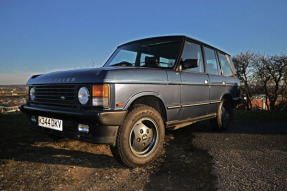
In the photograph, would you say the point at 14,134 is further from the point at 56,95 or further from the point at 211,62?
the point at 211,62

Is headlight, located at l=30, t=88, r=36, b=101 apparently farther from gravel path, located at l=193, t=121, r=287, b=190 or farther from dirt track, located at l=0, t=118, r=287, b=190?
gravel path, located at l=193, t=121, r=287, b=190

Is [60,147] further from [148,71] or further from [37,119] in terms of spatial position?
[148,71]

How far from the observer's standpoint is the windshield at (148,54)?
11.1 ft

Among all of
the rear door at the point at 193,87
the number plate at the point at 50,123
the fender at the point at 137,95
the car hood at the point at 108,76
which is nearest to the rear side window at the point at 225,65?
the rear door at the point at 193,87

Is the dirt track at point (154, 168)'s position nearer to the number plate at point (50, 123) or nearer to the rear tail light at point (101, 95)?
the number plate at point (50, 123)

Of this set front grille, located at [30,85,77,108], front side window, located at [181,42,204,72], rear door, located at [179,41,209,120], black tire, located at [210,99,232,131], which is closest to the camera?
front grille, located at [30,85,77,108]

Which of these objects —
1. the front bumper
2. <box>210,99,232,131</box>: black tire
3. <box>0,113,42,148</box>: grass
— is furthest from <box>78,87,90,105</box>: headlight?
<box>210,99,232,131</box>: black tire

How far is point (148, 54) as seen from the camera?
3666mm

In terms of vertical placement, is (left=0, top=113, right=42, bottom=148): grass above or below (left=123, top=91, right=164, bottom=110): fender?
below

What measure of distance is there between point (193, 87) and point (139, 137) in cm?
143

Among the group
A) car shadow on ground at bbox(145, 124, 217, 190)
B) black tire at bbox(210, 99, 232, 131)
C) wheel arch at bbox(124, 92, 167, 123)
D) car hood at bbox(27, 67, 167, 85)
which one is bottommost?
car shadow on ground at bbox(145, 124, 217, 190)

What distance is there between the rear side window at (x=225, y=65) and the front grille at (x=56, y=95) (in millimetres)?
3658

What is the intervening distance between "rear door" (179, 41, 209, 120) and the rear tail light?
1427mm

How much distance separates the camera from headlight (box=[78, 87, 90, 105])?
232 centimetres
